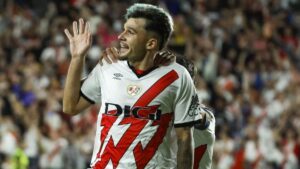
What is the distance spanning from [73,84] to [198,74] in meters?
9.85

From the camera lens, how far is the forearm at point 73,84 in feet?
16.2

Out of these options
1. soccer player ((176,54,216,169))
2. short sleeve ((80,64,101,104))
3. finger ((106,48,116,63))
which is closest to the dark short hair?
finger ((106,48,116,63))

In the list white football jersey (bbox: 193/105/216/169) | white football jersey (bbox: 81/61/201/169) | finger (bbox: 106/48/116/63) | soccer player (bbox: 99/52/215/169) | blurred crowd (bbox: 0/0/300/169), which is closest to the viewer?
white football jersey (bbox: 81/61/201/169)

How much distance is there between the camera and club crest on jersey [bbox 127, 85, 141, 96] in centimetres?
488

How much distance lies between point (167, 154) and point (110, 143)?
1.15 feet

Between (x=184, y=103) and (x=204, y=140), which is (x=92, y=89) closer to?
(x=184, y=103)

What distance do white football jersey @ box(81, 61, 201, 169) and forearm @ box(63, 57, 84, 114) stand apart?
0.15 metres

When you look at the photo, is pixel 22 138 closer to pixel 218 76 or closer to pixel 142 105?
pixel 218 76

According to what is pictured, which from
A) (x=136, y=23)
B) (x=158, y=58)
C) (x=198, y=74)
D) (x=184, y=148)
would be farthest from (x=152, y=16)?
(x=198, y=74)

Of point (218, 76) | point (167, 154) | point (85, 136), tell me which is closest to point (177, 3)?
point (218, 76)

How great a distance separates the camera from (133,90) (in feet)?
16.0

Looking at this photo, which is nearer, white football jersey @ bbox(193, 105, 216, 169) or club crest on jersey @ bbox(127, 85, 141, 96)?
club crest on jersey @ bbox(127, 85, 141, 96)

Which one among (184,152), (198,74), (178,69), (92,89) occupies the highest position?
(178,69)

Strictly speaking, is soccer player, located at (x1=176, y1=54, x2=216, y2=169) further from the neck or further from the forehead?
the forehead
